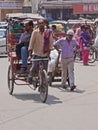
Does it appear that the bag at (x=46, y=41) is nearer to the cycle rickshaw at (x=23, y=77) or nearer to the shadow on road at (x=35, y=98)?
the cycle rickshaw at (x=23, y=77)

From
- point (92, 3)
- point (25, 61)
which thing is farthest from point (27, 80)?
point (92, 3)

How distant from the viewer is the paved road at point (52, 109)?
8766mm

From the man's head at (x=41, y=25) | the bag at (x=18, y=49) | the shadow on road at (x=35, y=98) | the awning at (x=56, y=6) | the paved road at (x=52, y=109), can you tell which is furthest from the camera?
the awning at (x=56, y=6)

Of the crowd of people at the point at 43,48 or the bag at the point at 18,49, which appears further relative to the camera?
the bag at the point at 18,49

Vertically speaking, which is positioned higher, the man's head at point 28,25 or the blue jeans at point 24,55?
the man's head at point 28,25

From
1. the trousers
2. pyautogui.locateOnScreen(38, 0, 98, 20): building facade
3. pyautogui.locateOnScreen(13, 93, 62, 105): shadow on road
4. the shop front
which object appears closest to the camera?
pyautogui.locateOnScreen(13, 93, 62, 105): shadow on road

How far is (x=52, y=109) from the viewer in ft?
34.0

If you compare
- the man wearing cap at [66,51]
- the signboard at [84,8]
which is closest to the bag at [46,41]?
the man wearing cap at [66,51]

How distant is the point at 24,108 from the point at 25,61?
1.90 m

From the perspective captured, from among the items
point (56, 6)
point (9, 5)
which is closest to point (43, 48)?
point (56, 6)

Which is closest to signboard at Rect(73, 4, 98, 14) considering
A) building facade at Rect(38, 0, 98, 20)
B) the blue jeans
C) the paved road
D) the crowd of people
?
building facade at Rect(38, 0, 98, 20)

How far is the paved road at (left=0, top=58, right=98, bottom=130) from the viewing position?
28.8 feet

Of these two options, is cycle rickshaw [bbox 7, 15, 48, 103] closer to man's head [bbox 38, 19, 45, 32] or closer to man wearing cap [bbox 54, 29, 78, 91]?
man's head [bbox 38, 19, 45, 32]

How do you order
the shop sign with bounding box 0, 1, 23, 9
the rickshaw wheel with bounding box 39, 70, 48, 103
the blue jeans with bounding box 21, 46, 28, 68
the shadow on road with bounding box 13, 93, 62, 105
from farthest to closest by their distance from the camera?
the shop sign with bounding box 0, 1, 23, 9
the blue jeans with bounding box 21, 46, 28, 68
the shadow on road with bounding box 13, 93, 62, 105
the rickshaw wheel with bounding box 39, 70, 48, 103
